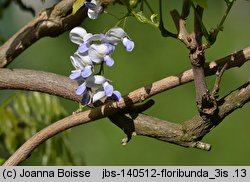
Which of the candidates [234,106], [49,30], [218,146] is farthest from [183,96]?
[234,106]

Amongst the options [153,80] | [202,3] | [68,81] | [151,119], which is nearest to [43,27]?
[68,81]

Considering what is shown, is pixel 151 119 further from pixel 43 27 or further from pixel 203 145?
pixel 43 27

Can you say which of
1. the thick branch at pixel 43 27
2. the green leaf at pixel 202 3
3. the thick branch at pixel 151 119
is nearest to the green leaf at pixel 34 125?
the thick branch at pixel 43 27

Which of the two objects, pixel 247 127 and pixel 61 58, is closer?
pixel 247 127

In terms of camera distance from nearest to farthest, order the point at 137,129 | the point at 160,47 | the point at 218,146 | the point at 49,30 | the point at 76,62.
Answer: the point at 76,62, the point at 137,129, the point at 49,30, the point at 218,146, the point at 160,47

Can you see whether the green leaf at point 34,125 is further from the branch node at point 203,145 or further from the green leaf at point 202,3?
the green leaf at point 202,3

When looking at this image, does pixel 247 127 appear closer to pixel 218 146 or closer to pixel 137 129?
pixel 218 146
